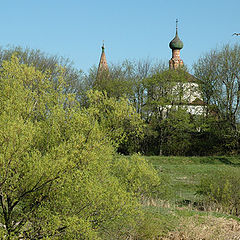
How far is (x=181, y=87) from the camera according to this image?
3281 cm

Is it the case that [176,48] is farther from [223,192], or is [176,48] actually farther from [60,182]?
[60,182]

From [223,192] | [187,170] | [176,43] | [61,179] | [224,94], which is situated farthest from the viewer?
[176,43]

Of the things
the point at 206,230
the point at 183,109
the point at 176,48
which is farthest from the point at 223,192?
the point at 176,48

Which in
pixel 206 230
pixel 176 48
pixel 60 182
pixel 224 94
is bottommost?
pixel 206 230

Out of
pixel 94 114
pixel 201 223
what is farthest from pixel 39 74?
pixel 201 223

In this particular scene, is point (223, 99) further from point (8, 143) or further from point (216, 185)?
point (8, 143)

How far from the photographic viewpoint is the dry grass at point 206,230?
906 centimetres

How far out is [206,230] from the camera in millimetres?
9375

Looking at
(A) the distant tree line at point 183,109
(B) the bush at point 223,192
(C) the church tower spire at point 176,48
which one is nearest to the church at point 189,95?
(A) the distant tree line at point 183,109

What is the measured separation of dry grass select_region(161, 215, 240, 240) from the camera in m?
9.06

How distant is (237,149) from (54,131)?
83.9 feet

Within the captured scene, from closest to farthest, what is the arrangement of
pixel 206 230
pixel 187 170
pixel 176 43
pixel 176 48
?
1. pixel 206 230
2. pixel 187 170
3. pixel 176 43
4. pixel 176 48

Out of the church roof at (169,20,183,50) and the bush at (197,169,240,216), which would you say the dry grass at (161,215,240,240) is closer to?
the bush at (197,169,240,216)

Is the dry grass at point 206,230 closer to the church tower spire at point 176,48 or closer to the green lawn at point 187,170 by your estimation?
the green lawn at point 187,170
